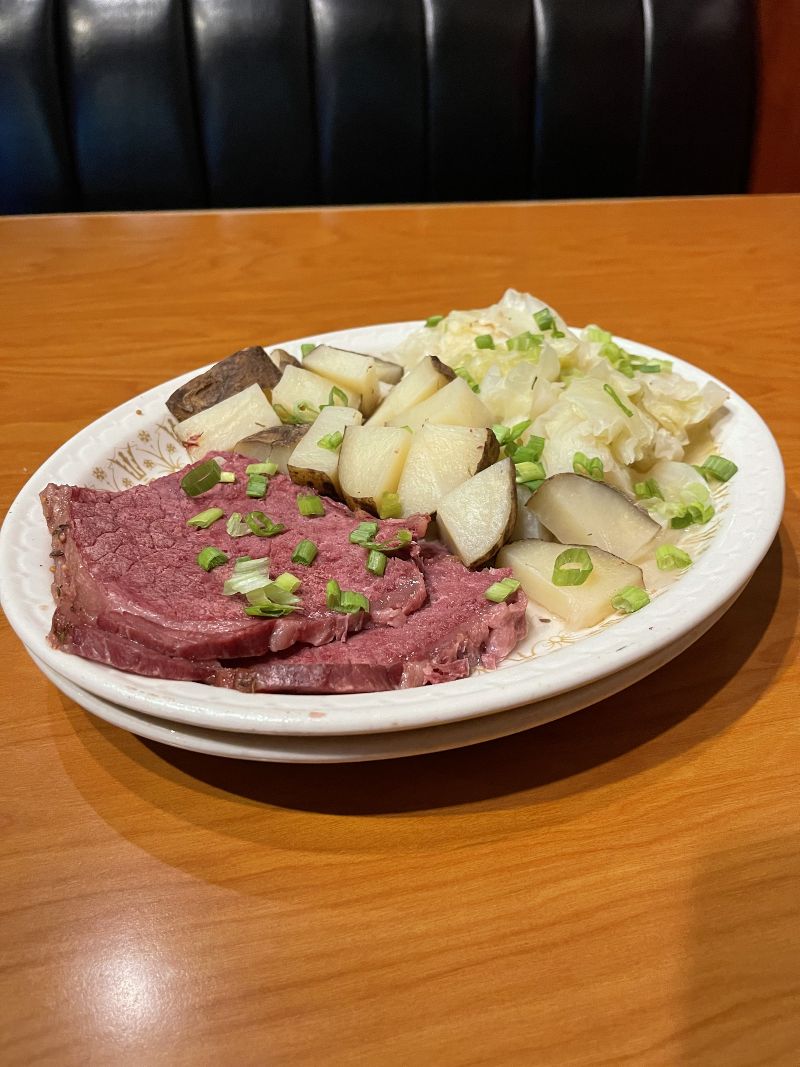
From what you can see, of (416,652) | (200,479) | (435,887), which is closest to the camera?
(435,887)

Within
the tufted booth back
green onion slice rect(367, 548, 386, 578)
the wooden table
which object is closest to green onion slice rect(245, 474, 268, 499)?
green onion slice rect(367, 548, 386, 578)

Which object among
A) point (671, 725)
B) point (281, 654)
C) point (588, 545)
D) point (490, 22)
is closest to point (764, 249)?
point (490, 22)

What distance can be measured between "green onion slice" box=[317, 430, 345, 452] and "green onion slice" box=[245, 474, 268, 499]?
140mm

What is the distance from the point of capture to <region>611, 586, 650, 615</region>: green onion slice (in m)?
1.41

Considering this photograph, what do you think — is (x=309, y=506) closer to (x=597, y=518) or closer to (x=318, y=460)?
(x=318, y=460)

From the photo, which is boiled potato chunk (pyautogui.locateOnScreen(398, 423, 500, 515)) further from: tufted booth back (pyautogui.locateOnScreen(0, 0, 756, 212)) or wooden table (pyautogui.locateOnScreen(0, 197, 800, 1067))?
tufted booth back (pyautogui.locateOnScreen(0, 0, 756, 212))

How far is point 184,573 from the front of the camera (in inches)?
55.4

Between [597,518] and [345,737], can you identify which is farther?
[597,518]

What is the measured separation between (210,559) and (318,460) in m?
0.39

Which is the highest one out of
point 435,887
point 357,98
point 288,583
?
point 357,98

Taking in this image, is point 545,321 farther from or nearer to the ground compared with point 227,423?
farther from the ground

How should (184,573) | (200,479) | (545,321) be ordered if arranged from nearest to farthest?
(184,573) < (200,479) < (545,321)

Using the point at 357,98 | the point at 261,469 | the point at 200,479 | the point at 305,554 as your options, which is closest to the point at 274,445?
the point at 261,469

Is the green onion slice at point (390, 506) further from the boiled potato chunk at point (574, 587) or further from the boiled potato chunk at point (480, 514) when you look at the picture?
the boiled potato chunk at point (574, 587)
